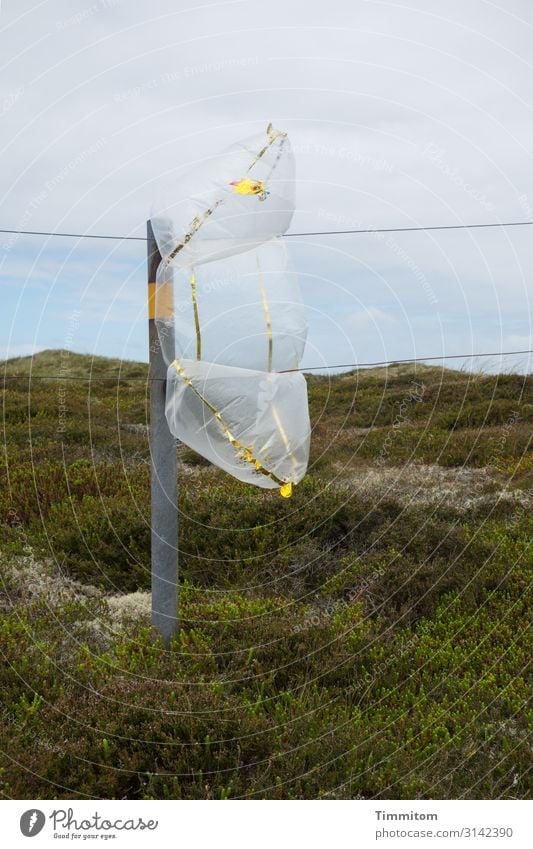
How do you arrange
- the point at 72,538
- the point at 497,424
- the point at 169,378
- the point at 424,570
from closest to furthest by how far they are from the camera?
the point at 169,378
the point at 424,570
the point at 72,538
the point at 497,424

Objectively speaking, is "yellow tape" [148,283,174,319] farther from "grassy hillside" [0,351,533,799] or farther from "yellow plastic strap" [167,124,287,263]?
"grassy hillside" [0,351,533,799]

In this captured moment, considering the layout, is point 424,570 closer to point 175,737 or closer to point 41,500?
point 175,737

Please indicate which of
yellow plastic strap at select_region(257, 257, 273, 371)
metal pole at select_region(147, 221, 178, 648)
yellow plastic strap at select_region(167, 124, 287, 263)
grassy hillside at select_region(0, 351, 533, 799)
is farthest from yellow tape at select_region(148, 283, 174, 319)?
grassy hillside at select_region(0, 351, 533, 799)

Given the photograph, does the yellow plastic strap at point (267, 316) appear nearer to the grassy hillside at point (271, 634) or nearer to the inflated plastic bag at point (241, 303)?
the inflated plastic bag at point (241, 303)

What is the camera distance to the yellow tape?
17.1 feet

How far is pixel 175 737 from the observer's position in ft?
14.7

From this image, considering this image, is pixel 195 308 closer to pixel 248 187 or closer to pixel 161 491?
pixel 248 187

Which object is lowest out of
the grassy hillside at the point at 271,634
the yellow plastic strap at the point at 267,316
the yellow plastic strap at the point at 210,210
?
the grassy hillside at the point at 271,634

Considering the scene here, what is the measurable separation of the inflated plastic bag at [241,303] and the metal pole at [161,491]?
260mm

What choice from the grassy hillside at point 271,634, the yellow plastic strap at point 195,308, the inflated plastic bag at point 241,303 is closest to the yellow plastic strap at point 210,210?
the inflated plastic bag at point 241,303

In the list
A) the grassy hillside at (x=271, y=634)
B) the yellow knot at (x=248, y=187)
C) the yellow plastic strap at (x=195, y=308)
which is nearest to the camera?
the grassy hillside at (x=271, y=634)

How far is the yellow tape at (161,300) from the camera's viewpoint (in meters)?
5.21
